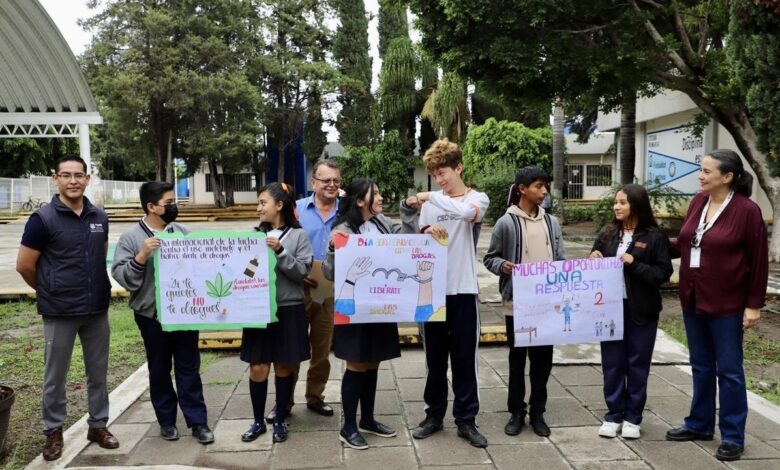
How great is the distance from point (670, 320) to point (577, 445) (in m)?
4.35

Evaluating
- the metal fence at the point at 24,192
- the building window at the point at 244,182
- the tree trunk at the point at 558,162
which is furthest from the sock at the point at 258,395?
the building window at the point at 244,182

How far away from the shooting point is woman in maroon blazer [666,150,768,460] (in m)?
3.85

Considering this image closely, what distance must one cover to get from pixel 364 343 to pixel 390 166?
77.2 ft

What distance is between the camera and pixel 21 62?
51.0 ft

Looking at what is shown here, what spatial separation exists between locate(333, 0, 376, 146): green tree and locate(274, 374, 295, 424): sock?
2794cm

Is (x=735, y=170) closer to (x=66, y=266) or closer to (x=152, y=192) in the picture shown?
(x=152, y=192)

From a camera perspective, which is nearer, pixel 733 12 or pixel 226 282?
pixel 226 282

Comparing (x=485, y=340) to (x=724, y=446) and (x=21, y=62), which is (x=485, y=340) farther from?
(x=21, y=62)

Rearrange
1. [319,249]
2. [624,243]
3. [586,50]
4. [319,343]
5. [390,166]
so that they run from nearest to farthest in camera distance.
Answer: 1. [624,243]
2. [319,249]
3. [319,343]
4. [586,50]
5. [390,166]

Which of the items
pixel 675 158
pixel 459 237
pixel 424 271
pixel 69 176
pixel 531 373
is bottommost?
pixel 531 373

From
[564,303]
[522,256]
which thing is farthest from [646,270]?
[522,256]

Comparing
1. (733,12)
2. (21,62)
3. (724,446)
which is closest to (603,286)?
(724,446)

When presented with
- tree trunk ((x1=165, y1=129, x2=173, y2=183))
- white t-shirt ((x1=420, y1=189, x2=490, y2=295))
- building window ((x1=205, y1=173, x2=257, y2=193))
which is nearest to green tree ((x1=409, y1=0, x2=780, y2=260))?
white t-shirt ((x1=420, y1=189, x2=490, y2=295))

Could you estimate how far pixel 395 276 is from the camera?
4090 mm
